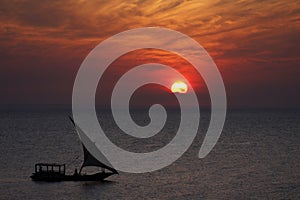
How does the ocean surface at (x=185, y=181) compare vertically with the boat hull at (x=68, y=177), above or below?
below

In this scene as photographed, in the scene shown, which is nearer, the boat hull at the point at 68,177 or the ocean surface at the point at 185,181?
the ocean surface at the point at 185,181

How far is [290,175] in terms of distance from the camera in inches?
2835

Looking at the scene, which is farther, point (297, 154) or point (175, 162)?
point (297, 154)

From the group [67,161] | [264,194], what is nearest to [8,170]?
[67,161]

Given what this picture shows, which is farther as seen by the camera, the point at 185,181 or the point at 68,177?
the point at 68,177

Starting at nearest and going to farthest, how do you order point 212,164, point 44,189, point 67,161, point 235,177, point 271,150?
point 44,189, point 235,177, point 212,164, point 67,161, point 271,150

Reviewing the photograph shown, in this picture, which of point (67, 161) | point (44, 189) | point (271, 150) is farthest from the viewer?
point (271, 150)

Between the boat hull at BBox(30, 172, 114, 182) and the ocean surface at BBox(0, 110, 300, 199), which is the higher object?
the boat hull at BBox(30, 172, 114, 182)

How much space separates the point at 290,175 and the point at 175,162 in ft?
76.8

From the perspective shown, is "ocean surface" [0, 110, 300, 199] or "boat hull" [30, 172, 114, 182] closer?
"ocean surface" [0, 110, 300, 199]

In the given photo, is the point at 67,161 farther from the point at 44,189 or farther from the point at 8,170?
the point at 44,189

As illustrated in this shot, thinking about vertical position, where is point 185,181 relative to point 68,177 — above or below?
below

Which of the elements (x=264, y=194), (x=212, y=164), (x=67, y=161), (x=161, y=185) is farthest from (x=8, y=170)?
(x=264, y=194)

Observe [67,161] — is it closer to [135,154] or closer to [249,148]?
[135,154]
